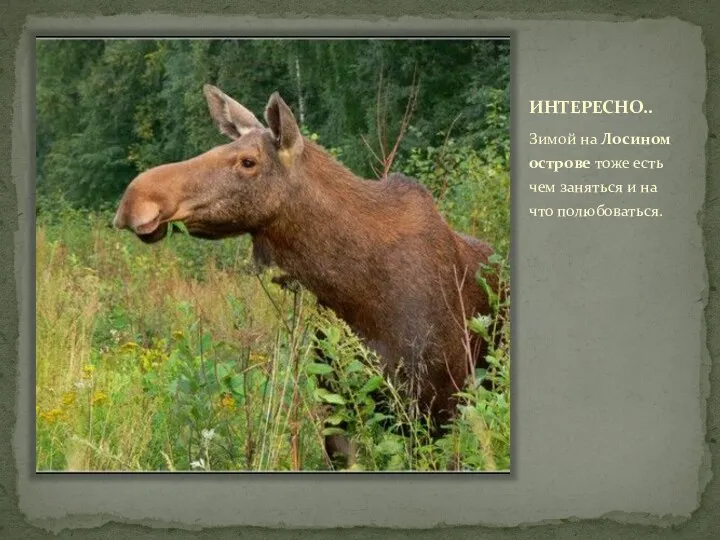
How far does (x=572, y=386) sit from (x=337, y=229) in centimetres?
165

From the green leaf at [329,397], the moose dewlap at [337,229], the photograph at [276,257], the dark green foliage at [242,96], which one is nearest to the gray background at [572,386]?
the photograph at [276,257]

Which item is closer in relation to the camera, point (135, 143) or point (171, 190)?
point (171, 190)

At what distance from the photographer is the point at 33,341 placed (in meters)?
9.12

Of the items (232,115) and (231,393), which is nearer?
(231,393)

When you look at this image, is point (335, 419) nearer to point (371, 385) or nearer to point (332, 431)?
point (332, 431)

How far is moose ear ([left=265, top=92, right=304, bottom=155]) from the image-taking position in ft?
30.8

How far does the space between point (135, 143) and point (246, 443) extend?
217 cm

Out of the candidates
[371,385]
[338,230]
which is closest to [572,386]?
[371,385]

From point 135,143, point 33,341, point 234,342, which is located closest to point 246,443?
point 234,342

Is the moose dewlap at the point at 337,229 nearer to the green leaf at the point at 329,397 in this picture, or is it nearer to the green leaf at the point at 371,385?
the green leaf at the point at 371,385

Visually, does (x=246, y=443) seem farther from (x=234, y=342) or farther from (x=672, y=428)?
(x=672, y=428)

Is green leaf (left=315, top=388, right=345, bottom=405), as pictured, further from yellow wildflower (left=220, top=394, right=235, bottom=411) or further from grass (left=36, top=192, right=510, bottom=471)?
yellow wildflower (left=220, top=394, right=235, bottom=411)

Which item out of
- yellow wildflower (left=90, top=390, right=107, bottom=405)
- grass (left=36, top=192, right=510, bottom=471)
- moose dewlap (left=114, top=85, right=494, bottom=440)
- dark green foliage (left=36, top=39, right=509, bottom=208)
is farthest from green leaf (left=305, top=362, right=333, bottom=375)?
dark green foliage (left=36, top=39, right=509, bottom=208)

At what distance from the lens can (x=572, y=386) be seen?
9062 millimetres
